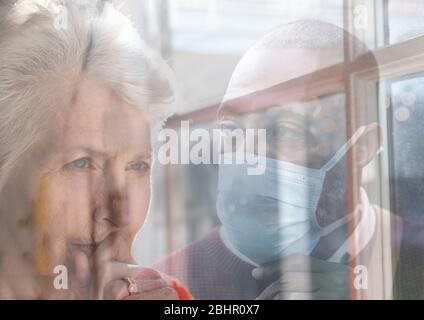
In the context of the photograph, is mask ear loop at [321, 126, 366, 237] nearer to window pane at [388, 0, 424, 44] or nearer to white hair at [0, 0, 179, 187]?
window pane at [388, 0, 424, 44]

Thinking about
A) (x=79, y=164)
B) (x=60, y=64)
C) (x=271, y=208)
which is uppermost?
(x=60, y=64)

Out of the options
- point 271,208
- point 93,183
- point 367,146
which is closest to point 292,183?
point 271,208

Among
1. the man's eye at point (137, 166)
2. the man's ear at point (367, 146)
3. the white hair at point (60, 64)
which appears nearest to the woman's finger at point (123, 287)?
the man's eye at point (137, 166)

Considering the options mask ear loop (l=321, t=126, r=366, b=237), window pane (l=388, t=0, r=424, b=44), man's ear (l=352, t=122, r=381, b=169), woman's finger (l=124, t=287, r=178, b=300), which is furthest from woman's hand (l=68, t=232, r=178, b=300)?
window pane (l=388, t=0, r=424, b=44)

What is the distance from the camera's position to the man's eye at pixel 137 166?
6.84ft

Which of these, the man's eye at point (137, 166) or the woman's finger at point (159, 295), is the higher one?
the man's eye at point (137, 166)

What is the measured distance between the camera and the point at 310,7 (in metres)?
2.11

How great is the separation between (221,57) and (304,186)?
0.53 m

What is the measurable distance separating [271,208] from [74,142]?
2.34 ft

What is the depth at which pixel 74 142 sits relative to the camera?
6.79ft

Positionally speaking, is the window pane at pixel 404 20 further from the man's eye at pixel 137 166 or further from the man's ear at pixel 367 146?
the man's eye at pixel 137 166

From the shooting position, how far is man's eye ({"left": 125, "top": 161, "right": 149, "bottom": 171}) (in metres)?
A: 2.09

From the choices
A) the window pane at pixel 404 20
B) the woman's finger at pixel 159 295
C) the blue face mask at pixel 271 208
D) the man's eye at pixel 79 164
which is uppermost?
the window pane at pixel 404 20

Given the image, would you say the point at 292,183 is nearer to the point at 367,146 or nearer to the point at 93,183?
the point at 367,146
